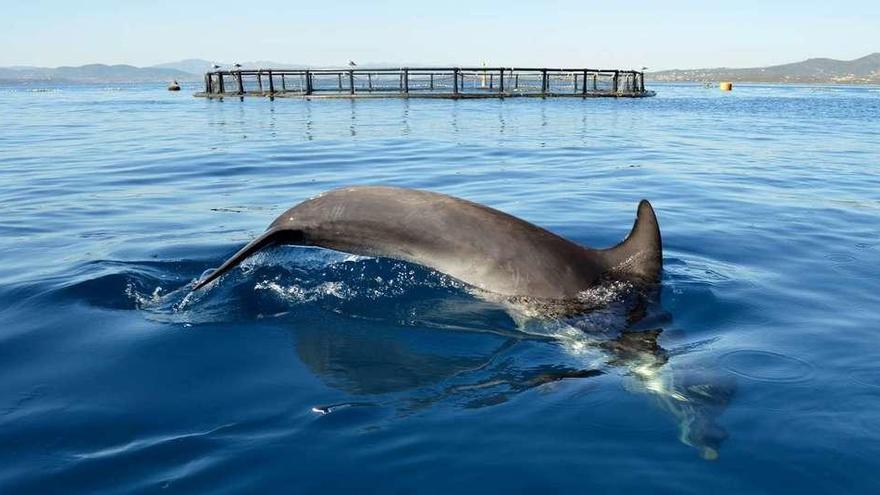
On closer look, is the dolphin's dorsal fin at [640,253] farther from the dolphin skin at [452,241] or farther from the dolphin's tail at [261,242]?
the dolphin's tail at [261,242]

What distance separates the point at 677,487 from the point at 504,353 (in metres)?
2.11

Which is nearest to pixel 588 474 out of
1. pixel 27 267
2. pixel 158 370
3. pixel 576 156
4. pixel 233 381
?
pixel 233 381

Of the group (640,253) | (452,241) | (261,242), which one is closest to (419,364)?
(452,241)

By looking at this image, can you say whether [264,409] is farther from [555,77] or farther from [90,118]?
[555,77]

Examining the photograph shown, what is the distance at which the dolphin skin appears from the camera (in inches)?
251

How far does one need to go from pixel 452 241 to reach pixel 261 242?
173cm

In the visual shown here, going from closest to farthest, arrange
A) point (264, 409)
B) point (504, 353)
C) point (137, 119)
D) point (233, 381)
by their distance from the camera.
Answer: point (264, 409) → point (233, 381) → point (504, 353) → point (137, 119)

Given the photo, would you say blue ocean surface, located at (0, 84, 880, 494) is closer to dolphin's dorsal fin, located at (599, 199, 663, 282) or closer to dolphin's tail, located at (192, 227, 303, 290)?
dolphin's dorsal fin, located at (599, 199, 663, 282)

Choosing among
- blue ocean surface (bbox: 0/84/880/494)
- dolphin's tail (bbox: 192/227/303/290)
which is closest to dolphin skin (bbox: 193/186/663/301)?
dolphin's tail (bbox: 192/227/303/290)

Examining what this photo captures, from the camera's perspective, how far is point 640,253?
6797mm

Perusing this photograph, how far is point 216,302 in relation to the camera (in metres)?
7.04

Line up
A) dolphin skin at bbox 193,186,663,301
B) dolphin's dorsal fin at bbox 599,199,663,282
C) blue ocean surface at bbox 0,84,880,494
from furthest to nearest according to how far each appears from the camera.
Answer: dolphin's dorsal fin at bbox 599,199,663,282, dolphin skin at bbox 193,186,663,301, blue ocean surface at bbox 0,84,880,494

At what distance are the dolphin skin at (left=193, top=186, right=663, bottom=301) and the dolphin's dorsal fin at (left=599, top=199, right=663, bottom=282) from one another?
2 centimetres

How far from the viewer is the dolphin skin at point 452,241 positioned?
6.37m
